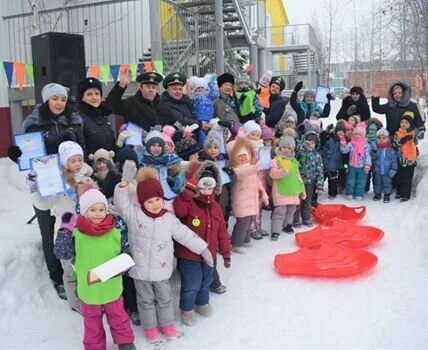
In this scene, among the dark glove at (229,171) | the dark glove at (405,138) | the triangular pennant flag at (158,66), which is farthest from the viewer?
the triangular pennant flag at (158,66)

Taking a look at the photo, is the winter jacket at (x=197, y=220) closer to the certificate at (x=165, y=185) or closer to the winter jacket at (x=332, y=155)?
the certificate at (x=165, y=185)

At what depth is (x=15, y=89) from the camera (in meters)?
8.25

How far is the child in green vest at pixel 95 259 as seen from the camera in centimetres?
309

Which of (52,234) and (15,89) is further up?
(15,89)

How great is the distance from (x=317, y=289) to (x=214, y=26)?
27.8ft

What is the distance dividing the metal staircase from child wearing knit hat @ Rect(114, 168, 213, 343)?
6.01m

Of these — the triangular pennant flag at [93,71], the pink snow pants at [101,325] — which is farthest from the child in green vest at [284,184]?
the triangular pennant flag at [93,71]

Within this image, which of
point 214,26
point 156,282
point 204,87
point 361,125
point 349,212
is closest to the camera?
point 156,282

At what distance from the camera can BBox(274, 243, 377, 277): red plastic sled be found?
443cm

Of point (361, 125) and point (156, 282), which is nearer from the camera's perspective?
point (156, 282)

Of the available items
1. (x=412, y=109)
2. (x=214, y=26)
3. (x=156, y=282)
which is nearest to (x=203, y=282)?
(x=156, y=282)

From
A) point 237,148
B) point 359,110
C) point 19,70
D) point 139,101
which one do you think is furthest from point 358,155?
point 19,70

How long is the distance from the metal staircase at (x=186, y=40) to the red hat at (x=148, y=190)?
6033 mm

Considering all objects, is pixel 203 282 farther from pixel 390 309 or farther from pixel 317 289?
pixel 390 309
